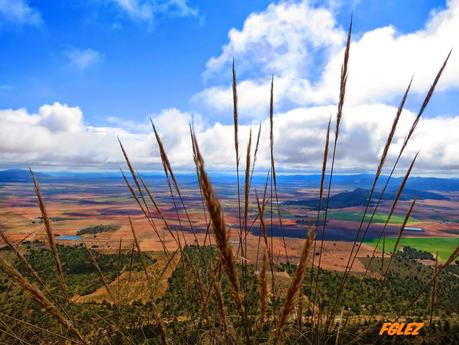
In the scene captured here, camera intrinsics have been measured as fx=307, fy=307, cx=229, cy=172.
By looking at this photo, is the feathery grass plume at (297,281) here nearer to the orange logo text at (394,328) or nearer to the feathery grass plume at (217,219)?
the feathery grass plume at (217,219)

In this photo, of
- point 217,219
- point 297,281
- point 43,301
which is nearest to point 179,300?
point 43,301

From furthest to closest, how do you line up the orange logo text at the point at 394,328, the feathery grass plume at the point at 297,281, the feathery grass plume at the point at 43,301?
the orange logo text at the point at 394,328 < the feathery grass plume at the point at 43,301 < the feathery grass plume at the point at 297,281

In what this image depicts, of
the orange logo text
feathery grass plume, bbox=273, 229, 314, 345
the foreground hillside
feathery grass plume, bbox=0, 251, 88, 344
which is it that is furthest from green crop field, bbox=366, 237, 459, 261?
feathery grass plume, bbox=0, 251, 88, 344

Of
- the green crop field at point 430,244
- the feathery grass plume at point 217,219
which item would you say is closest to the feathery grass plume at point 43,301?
the feathery grass plume at point 217,219

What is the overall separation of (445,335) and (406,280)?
30152 mm

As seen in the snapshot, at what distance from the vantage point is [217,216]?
713 mm

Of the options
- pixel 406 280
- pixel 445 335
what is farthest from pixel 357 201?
pixel 445 335

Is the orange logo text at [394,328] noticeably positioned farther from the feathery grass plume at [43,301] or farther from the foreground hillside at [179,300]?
the feathery grass plume at [43,301]

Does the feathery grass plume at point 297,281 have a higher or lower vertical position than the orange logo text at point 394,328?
higher

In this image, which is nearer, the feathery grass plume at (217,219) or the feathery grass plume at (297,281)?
the feathery grass plume at (217,219)

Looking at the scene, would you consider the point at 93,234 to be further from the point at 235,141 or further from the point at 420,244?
the point at 235,141

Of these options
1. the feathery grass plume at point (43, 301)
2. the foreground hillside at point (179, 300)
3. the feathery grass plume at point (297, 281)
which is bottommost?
the foreground hillside at point (179, 300)

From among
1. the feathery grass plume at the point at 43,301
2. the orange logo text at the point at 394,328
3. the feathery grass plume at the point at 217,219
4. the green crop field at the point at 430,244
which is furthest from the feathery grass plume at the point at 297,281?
the green crop field at the point at 430,244

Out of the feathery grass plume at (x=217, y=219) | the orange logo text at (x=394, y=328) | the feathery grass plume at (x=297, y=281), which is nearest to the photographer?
the feathery grass plume at (x=217, y=219)
